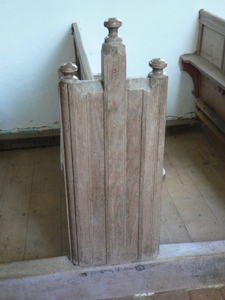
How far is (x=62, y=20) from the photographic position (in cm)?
231

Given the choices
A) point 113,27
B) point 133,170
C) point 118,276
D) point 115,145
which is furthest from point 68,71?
point 118,276

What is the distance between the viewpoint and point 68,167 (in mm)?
1247

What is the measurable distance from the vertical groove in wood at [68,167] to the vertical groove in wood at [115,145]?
0.39ft

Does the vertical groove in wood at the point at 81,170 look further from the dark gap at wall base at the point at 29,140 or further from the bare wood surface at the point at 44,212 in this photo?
the dark gap at wall base at the point at 29,140

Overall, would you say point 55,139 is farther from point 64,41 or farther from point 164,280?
point 164,280

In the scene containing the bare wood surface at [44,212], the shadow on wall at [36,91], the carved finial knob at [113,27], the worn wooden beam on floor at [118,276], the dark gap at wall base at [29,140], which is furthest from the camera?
the dark gap at wall base at [29,140]

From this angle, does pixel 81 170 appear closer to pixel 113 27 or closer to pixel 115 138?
pixel 115 138

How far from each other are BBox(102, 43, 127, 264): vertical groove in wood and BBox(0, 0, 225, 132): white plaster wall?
1.35 meters

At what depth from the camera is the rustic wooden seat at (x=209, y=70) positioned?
230 centimetres

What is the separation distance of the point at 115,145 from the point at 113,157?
4 centimetres

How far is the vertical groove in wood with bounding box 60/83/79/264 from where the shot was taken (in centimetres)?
114

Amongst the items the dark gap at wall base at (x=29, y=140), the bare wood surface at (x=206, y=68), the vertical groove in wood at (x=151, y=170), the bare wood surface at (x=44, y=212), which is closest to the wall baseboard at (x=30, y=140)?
the dark gap at wall base at (x=29, y=140)

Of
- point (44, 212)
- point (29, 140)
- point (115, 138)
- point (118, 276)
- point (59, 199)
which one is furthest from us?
point (29, 140)

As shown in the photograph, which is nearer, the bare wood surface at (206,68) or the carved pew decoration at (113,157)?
the carved pew decoration at (113,157)
